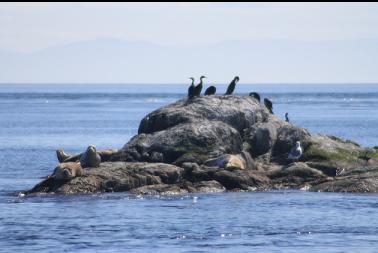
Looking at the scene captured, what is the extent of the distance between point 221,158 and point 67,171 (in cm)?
599

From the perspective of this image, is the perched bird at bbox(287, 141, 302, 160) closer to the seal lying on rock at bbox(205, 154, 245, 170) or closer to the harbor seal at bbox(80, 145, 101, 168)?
the seal lying on rock at bbox(205, 154, 245, 170)

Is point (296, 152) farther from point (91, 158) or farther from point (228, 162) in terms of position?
point (91, 158)

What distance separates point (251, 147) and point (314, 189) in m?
4.65

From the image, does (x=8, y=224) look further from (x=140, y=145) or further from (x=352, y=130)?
(x=352, y=130)

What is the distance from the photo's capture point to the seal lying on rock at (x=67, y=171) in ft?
114

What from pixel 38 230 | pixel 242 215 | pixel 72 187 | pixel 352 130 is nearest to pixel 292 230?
pixel 242 215

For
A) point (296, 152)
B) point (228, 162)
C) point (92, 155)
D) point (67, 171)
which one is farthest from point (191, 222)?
point (296, 152)

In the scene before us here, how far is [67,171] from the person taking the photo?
34781mm

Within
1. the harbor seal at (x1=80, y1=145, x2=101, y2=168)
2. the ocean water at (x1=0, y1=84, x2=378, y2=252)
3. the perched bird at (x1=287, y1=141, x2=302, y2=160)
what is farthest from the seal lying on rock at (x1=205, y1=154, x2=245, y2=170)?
the harbor seal at (x1=80, y1=145, x2=101, y2=168)

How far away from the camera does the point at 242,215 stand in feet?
102

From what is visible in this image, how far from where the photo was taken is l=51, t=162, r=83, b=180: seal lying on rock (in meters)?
34.8

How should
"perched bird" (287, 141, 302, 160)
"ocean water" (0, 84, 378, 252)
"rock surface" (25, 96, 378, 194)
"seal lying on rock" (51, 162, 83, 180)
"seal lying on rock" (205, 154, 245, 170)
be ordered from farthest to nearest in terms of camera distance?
"perched bird" (287, 141, 302, 160), "seal lying on rock" (205, 154, 245, 170), "rock surface" (25, 96, 378, 194), "seal lying on rock" (51, 162, 83, 180), "ocean water" (0, 84, 378, 252)

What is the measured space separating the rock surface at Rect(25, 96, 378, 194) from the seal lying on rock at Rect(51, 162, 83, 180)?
133 millimetres

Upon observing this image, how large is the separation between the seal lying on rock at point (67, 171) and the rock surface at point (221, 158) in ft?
0.44
